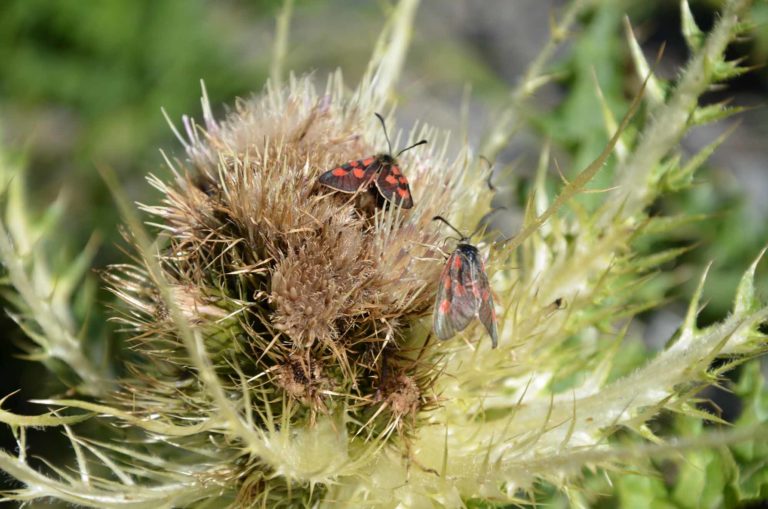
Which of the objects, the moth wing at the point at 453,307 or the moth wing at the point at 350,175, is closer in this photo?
the moth wing at the point at 453,307

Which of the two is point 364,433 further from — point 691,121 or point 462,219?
point 691,121

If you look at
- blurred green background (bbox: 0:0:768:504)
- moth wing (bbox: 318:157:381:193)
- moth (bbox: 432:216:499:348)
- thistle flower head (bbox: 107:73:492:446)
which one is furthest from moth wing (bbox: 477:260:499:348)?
blurred green background (bbox: 0:0:768:504)

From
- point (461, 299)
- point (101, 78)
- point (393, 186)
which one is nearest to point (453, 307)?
point (461, 299)

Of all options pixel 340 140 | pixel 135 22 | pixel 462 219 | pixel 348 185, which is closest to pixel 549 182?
pixel 462 219

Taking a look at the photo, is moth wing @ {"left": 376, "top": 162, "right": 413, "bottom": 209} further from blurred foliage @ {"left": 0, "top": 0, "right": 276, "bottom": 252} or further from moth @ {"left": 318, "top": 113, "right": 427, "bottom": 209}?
blurred foliage @ {"left": 0, "top": 0, "right": 276, "bottom": 252}

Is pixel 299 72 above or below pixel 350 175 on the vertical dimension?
below

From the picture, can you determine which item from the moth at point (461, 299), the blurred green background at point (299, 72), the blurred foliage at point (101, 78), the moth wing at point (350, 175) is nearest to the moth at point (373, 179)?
the moth wing at point (350, 175)

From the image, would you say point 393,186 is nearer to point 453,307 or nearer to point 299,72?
point 453,307

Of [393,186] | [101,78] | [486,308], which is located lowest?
[101,78]

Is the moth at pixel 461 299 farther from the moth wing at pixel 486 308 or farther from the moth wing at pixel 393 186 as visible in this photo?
the moth wing at pixel 393 186
